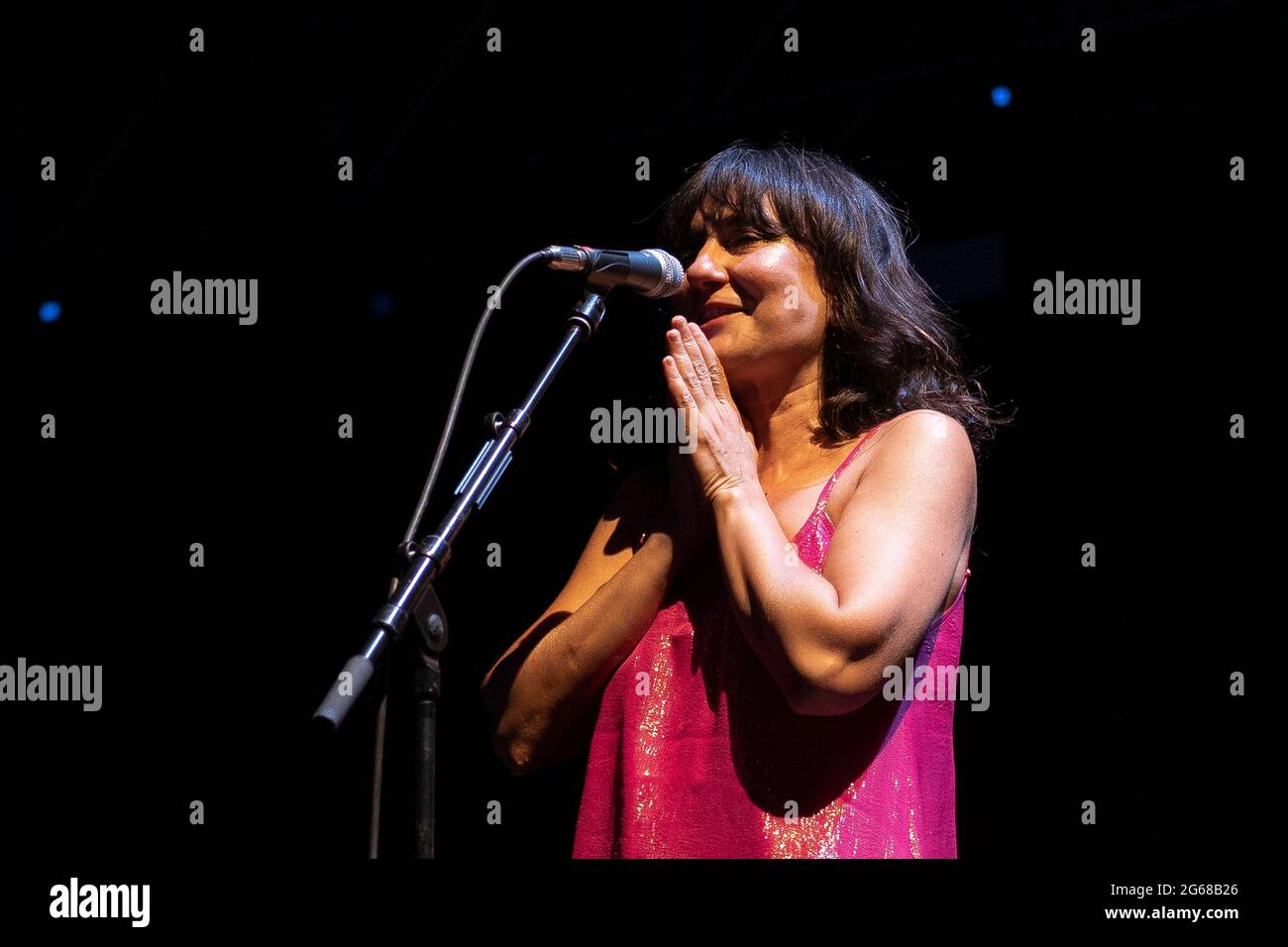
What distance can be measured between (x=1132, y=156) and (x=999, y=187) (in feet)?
0.99

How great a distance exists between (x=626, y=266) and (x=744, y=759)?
0.74m

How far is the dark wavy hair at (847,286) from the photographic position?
235cm

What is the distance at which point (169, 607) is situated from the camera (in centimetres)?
440

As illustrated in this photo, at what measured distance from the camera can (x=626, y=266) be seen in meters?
2.17

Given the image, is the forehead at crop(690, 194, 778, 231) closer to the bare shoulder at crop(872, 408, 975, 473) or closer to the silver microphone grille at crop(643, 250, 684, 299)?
the silver microphone grille at crop(643, 250, 684, 299)

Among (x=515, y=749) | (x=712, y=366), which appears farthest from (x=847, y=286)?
(x=515, y=749)

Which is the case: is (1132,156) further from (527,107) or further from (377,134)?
(377,134)

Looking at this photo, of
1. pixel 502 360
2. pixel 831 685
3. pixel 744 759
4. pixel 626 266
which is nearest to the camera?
pixel 831 685

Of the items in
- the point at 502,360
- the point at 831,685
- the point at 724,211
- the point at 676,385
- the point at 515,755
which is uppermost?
the point at 502,360

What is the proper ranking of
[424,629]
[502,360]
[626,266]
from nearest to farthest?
1. [424,629]
2. [626,266]
3. [502,360]

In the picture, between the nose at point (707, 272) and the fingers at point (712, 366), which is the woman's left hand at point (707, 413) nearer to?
the fingers at point (712, 366)

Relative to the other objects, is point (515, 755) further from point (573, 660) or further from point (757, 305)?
point (757, 305)

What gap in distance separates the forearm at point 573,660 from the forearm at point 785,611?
20 centimetres
